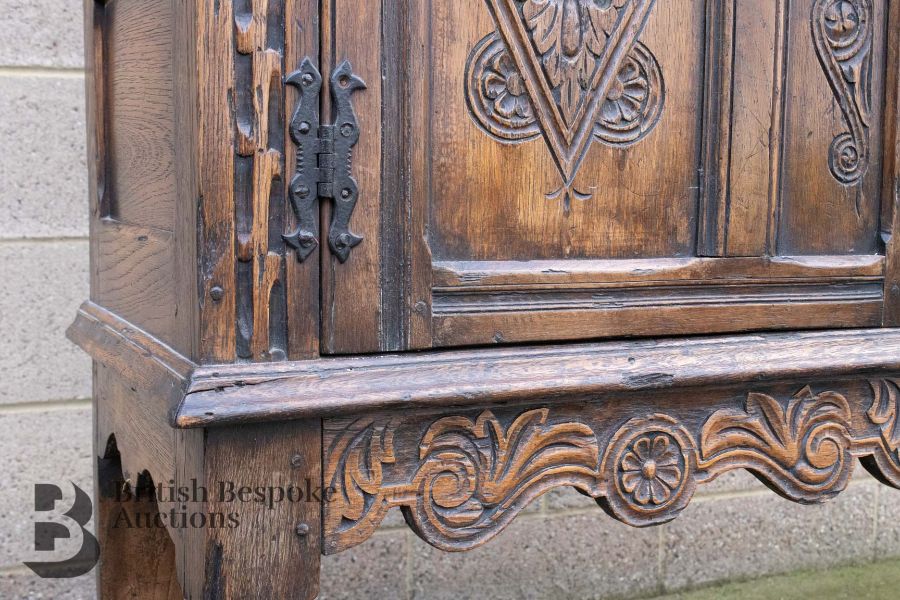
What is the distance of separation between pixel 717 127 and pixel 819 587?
1163 millimetres

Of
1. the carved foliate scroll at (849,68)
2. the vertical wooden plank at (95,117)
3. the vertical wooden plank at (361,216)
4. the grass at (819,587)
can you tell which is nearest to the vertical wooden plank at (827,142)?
the carved foliate scroll at (849,68)

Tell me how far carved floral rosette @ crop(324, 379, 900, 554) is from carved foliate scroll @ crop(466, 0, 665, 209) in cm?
22

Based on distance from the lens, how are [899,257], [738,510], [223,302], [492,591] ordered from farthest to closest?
[738,510]
[492,591]
[899,257]
[223,302]

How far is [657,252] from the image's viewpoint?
0.86 metres

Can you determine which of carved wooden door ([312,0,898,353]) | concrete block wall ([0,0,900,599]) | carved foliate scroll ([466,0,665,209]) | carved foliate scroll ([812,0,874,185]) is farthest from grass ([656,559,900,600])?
carved foliate scroll ([466,0,665,209])

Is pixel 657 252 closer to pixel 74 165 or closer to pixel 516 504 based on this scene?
pixel 516 504

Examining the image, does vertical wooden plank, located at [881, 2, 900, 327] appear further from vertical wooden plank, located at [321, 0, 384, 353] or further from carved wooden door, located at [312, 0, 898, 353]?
vertical wooden plank, located at [321, 0, 384, 353]

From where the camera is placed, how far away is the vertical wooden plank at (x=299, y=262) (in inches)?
28.1

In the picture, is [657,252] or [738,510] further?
[738,510]

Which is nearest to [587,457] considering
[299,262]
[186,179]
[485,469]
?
[485,469]

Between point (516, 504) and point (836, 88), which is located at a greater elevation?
point (836, 88)

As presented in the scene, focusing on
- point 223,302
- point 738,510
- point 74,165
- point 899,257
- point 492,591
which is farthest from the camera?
point 738,510

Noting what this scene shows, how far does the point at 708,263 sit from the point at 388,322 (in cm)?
31

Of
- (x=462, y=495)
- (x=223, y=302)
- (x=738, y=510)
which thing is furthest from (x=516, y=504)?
(x=738, y=510)
